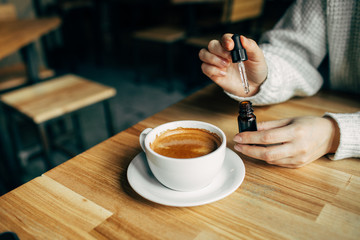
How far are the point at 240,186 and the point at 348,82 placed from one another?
0.60 metres

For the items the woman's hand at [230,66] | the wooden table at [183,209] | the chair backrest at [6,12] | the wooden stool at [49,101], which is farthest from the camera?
the chair backrest at [6,12]

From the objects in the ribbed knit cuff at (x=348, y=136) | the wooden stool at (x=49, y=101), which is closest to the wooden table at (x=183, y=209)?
the ribbed knit cuff at (x=348, y=136)

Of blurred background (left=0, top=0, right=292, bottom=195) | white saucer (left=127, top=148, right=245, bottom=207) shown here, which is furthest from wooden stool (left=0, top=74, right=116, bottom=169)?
white saucer (left=127, top=148, right=245, bottom=207)

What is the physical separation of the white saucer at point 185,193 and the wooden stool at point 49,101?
103 centimetres

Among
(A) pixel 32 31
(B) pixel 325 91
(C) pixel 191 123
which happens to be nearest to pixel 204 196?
(C) pixel 191 123

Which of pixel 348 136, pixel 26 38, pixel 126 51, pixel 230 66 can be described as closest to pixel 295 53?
pixel 230 66

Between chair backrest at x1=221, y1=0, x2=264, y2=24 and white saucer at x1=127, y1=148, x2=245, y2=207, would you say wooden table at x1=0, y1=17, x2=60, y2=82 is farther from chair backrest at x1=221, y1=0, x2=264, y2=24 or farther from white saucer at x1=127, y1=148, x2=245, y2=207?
chair backrest at x1=221, y1=0, x2=264, y2=24

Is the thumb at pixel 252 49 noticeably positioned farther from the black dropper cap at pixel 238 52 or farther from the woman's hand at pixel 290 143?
the woman's hand at pixel 290 143

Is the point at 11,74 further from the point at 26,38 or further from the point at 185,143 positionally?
the point at 185,143

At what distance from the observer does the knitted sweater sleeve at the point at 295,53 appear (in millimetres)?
769

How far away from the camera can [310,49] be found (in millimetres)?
914

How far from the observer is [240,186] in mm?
517

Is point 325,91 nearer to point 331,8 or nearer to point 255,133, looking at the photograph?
point 331,8

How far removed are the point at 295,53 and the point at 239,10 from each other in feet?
6.40
